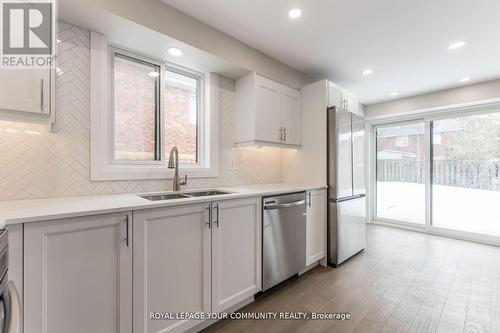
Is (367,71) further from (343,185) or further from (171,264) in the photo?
(171,264)

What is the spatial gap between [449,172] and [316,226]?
319 cm

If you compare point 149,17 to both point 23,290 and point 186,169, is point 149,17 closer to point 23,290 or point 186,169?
point 186,169

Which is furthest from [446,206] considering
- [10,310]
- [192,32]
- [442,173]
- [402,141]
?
[10,310]

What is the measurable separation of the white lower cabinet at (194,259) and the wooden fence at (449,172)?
4045mm

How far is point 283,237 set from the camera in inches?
90.4

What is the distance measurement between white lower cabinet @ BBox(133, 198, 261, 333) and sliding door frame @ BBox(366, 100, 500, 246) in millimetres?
3982

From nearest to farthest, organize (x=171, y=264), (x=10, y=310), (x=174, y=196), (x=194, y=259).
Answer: (x=10, y=310) → (x=171, y=264) → (x=194, y=259) → (x=174, y=196)

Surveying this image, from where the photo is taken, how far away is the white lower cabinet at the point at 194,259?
4.59 ft

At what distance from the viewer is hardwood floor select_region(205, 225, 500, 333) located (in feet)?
5.82

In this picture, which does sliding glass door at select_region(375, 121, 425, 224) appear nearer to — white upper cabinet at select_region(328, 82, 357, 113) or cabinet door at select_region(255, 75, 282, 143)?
white upper cabinet at select_region(328, 82, 357, 113)

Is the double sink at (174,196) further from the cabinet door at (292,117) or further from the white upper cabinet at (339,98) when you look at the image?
the white upper cabinet at (339,98)

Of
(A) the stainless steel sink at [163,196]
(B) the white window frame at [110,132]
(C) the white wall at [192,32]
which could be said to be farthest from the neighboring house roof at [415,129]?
(A) the stainless steel sink at [163,196]

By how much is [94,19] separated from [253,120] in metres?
1.60

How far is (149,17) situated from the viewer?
1713 mm
